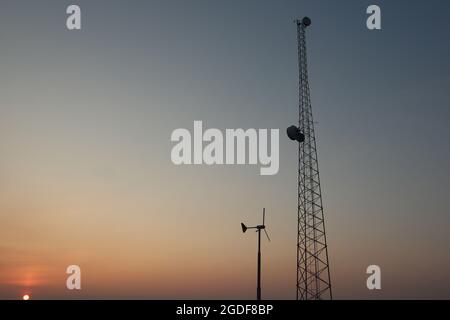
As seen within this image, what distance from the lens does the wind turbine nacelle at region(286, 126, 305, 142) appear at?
117125mm

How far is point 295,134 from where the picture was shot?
4611 inches

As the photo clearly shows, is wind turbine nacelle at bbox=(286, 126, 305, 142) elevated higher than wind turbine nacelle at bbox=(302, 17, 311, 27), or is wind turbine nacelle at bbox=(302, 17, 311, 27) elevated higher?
wind turbine nacelle at bbox=(302, 17, 311, 27)

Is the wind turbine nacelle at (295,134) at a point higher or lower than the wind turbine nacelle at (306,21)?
lower

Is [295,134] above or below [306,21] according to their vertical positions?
below

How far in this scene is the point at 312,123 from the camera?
11769cm

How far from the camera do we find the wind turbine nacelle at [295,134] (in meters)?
117
